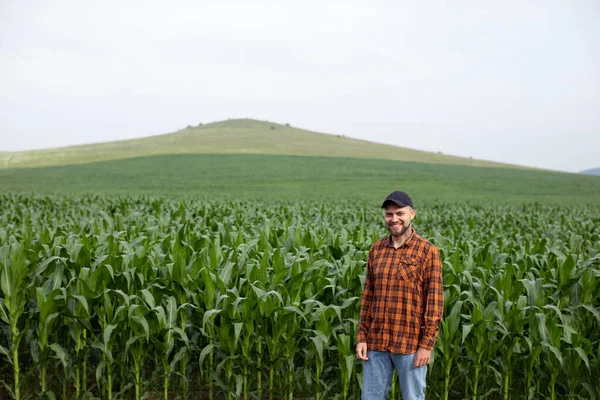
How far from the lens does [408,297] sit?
3.77 metres

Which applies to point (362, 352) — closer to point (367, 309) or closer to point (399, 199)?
point (367, 309)

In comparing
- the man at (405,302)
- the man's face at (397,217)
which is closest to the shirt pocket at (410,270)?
the man at (405,302)

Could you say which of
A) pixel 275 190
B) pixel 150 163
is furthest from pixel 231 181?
pixel 150 163

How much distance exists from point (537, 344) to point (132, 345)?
3.92 metres

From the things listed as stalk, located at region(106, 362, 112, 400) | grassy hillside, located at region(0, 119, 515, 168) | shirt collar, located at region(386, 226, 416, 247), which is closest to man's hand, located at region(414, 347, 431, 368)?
shirt collar, located at region(386, 226, 416, 247)

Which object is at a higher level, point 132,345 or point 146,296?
point 146,296

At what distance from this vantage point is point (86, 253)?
614 cm

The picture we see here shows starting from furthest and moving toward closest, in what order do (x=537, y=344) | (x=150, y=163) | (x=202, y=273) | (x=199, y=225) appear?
1. (x=150, y=163)
2. (x=199, y=225)
3. (x=202, y=273)
4. (x=537, y=344)

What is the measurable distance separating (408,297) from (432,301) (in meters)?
0.17

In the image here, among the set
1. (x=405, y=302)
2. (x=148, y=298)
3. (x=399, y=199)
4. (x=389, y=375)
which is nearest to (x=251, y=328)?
(x=148, y=298)

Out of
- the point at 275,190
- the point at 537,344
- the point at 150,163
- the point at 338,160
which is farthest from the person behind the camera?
the point at 338,160

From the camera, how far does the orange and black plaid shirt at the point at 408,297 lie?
3.74 meters

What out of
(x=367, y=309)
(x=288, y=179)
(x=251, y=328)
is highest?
(x=367, y=309)

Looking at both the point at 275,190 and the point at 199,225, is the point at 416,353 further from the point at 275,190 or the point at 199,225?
the point at 275,190
